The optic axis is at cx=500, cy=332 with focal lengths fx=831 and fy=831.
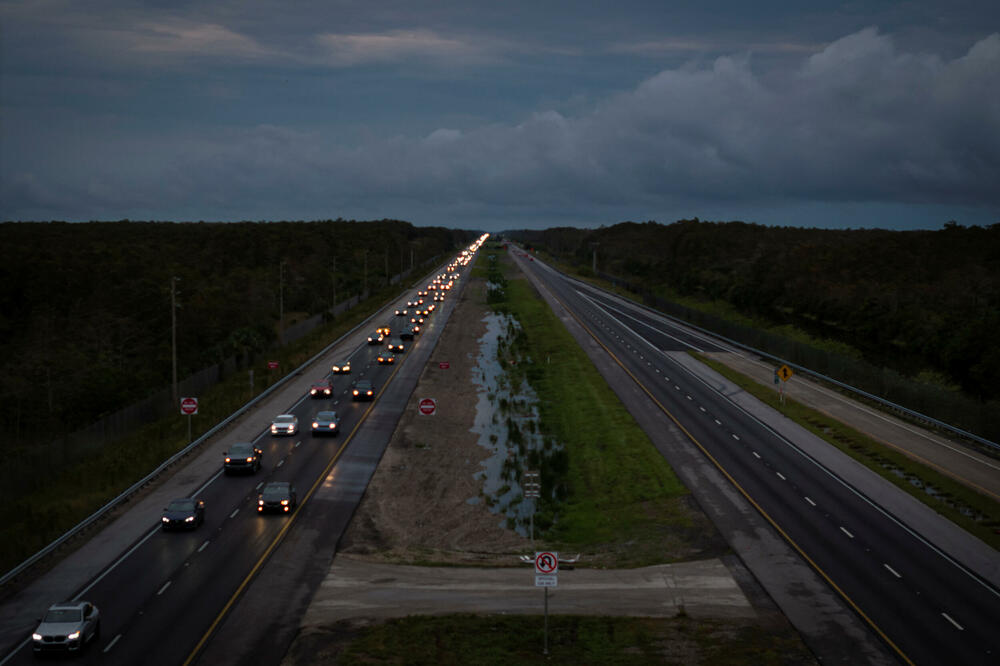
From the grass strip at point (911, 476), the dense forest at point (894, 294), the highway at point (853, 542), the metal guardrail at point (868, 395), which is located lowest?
the highway at point (853, 542)

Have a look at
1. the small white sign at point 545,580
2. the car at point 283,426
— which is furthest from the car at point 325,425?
the small white sign at point 545,580

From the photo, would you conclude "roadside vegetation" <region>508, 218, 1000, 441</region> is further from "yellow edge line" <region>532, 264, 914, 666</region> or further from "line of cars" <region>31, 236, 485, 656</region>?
"line of cars" <region>31, 236, 485, 656</region>

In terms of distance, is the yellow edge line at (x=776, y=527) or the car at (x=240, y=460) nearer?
the yellow edge line at (x=776, y=527)

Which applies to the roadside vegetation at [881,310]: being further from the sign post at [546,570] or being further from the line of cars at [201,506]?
the line of cars at [201,506]

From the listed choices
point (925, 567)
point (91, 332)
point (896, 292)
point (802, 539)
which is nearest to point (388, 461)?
point (802, 539)

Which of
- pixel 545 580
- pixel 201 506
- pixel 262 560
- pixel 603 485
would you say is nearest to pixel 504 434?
pixel 603 485

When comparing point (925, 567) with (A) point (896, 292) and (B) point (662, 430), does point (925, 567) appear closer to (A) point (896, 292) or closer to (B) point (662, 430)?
(B) point (662, 430)

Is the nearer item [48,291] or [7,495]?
[7,495]

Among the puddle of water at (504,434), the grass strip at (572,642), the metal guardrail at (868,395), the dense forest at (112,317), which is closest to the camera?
the grass strip at (572,642)
